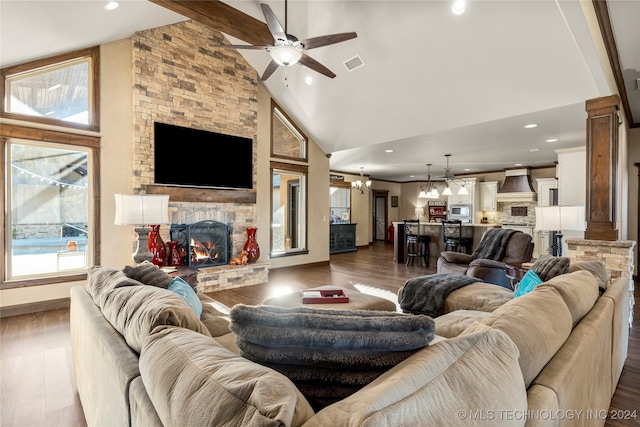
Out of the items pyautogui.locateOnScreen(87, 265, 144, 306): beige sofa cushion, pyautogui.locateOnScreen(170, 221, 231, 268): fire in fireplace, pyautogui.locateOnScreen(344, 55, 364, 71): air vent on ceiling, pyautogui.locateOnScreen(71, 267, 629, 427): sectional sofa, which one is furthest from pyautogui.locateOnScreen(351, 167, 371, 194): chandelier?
pyautogui.locateOnScreen(87, 265, 144, 306): beige sofa cushion

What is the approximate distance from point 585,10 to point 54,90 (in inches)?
222

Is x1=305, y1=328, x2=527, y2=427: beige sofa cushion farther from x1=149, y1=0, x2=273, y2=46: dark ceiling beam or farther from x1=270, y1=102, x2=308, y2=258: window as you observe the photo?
x1=270, y1=102, x2=308, y2=258: window

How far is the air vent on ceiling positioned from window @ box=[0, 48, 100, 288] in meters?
3.41

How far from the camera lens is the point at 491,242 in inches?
188

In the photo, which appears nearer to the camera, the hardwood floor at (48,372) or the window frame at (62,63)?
the hardwood floor at (48,372)

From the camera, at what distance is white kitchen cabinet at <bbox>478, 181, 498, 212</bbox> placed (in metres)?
9.76

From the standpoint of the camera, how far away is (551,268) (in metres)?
2.31

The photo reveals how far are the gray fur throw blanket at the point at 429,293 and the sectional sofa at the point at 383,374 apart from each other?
109cm

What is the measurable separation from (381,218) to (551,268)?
10500 mm

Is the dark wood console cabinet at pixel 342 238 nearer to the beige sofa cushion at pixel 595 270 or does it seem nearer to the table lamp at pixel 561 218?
the table lamp at pixel 561 218

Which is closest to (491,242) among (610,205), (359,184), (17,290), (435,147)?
(610,205)

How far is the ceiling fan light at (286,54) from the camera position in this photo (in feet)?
10.2

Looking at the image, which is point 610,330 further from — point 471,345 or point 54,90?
point 54,90

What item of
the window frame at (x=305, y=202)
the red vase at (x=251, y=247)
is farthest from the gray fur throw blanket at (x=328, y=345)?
A: the window frame at (x=305, y=202)
